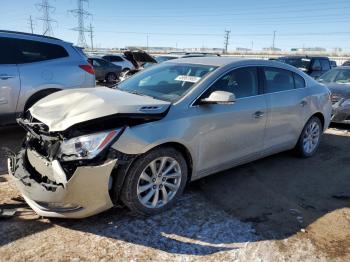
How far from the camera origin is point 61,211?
3.04 meters

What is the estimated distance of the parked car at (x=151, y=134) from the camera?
302 centimetres

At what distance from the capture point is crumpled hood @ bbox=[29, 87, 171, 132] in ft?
10.3

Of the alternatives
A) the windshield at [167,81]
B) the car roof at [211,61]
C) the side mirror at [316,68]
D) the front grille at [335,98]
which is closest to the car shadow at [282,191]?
the windshield at [167,81]

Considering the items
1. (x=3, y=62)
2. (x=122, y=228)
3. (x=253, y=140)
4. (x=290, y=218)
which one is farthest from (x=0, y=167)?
(x=290, y=218)

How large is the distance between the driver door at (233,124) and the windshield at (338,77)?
5274 millimetres

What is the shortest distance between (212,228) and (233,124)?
49.8 inches

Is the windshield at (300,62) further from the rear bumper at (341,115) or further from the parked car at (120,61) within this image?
the parked car at (120,61)

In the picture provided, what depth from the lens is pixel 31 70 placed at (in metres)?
5.82

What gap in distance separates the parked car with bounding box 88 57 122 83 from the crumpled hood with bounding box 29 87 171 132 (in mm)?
15386

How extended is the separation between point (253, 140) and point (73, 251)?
99.5 inches

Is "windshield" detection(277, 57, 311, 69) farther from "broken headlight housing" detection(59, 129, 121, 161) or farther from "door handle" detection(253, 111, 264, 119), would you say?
"broken headlight housing" detection(59, 129, 121, 161)

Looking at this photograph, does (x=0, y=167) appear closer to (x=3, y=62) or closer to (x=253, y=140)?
(x=3, y=62)

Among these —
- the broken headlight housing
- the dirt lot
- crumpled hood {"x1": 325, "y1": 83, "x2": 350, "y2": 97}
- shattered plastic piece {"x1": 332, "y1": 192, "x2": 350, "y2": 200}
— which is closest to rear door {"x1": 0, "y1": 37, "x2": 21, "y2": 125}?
the dirt lot

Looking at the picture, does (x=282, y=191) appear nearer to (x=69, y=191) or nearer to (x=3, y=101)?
(x=69, y=191)
